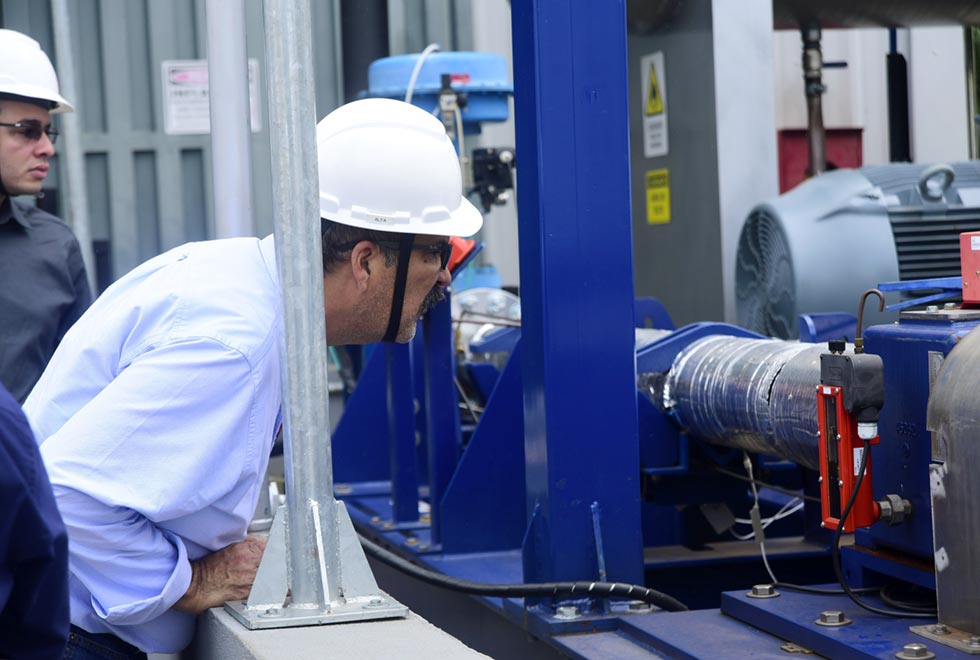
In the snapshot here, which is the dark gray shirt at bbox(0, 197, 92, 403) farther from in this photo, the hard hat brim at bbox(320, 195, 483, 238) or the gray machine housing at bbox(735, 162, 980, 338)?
the gray machine housing at bbox(735, 162, 980, 338)

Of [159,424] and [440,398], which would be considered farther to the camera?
[440,398]

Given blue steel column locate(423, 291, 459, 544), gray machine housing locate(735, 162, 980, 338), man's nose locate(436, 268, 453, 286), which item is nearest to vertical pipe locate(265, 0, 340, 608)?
man's nose locate(436, 268, 453, 286)

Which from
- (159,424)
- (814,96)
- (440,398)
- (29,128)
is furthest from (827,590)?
(814,96)

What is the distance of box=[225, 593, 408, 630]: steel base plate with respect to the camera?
174 centimetres

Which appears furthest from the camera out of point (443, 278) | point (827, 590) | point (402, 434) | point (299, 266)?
point (402, 434)

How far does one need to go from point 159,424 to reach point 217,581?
0.33m

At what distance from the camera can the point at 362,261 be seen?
2.08 meters

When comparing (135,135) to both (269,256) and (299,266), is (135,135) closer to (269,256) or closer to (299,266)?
(269,256)

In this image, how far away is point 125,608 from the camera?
1785 millimetres

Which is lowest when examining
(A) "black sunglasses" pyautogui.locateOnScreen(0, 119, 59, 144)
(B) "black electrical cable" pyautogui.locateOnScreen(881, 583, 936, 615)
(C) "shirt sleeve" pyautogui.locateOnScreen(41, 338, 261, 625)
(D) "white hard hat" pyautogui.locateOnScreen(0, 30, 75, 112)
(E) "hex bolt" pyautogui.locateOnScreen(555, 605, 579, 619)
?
(E) "hex bolt" pyautogui.locateOnScreen(555, 605, 579, 619)

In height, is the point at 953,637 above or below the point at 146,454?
below

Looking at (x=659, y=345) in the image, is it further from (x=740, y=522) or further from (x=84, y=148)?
(x=84, y=148)

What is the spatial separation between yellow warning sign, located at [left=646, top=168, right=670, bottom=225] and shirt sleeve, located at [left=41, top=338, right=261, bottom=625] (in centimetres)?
350

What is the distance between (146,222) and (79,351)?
533cm
